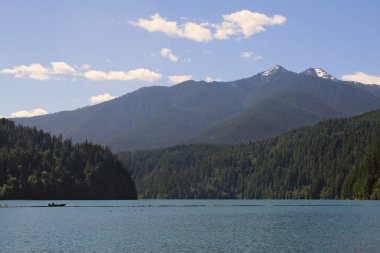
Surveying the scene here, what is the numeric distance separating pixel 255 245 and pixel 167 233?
23.6 meters

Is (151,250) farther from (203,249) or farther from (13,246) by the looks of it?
(13,246)

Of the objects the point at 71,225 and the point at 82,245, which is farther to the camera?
the point at 71,225

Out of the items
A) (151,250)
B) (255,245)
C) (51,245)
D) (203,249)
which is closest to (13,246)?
(51,245)

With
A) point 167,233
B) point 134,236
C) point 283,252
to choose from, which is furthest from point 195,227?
point 283,252

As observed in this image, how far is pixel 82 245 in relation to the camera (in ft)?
269

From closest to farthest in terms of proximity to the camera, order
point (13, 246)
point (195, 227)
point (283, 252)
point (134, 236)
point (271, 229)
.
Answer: point (283, 252), point (13, 246), point (134, 236), point (271, 229), point (195, 227)

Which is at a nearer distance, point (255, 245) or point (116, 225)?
point (255, 245)

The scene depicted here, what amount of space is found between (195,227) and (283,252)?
4230cm

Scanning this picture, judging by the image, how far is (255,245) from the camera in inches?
3211

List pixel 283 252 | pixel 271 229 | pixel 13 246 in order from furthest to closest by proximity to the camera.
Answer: pixel 271 229 → pixel 13 246 → pixel 283 252

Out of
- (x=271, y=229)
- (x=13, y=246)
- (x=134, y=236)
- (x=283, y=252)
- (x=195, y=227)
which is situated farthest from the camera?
(x=195, y=227)

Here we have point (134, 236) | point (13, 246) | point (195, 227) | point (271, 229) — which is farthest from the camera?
point (195, 227)

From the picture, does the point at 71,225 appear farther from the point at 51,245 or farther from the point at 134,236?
the point at 51,245

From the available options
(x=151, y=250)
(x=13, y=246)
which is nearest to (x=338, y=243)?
(x=151, y=250)
